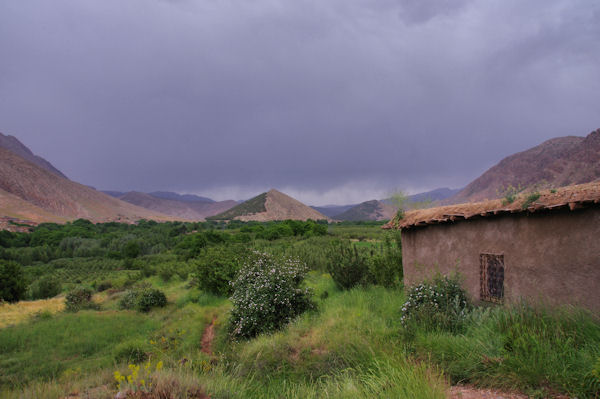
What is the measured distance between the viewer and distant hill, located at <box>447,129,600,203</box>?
191 feet

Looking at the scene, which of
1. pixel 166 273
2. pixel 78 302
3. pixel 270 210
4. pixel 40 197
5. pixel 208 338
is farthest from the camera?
pixel 270 210

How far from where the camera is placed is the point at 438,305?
24.7 ft

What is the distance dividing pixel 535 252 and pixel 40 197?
13350 cm

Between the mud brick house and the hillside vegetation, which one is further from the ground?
the mud brick house

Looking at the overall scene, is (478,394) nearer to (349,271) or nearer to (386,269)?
(386,269)

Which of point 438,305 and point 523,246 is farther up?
point 523,246

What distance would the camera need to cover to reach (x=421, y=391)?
3625mm

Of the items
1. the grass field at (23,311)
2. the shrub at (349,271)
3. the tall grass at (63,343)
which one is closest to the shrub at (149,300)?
the tall grass at (63,343)

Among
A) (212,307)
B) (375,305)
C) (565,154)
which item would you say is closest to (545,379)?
(375,305)

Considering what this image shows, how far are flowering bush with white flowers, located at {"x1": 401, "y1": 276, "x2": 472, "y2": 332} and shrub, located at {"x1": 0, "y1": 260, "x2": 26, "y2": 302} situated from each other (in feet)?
99.0

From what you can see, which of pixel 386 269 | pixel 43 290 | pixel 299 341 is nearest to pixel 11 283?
pixel 43 290

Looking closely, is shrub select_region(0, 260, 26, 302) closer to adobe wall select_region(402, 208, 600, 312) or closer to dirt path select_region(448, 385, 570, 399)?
adobe wall select_region(402, 208, 600, 312)

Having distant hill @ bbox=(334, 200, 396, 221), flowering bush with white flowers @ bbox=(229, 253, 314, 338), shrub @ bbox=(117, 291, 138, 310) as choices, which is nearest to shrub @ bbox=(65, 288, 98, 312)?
shrub @ bbox=(117, 291, 138, 310)

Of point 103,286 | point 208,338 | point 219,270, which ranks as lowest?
point 103,286
